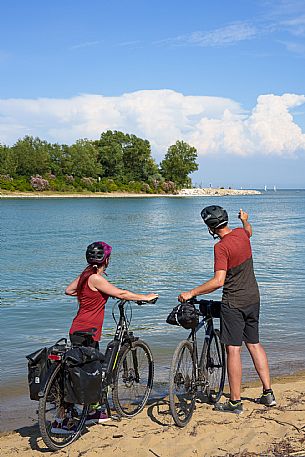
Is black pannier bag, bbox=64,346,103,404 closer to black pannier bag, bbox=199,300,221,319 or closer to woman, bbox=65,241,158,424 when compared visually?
woman, bbox=65,241,158,424

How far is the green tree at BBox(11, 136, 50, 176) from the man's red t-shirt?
3941 inches

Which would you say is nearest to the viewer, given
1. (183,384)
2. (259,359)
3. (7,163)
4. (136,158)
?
(183,384)

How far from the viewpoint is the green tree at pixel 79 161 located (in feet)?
351

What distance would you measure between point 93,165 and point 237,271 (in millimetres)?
104377

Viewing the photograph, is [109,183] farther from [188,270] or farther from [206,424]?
[206,424]

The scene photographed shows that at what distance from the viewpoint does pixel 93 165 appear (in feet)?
357

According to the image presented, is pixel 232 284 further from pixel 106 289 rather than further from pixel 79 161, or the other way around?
pixel 79 161

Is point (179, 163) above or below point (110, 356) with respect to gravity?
above

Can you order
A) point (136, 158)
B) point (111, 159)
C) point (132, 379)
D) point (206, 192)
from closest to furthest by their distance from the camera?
point (132, 379), point (111, 159), point (136, 158), point (206, 192)

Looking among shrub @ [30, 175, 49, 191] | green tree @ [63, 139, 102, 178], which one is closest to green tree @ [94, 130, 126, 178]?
green tree @ [63, 139, 102, 178]

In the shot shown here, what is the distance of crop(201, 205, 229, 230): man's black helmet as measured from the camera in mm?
5758

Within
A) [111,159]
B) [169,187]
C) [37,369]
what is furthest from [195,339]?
[169,187]

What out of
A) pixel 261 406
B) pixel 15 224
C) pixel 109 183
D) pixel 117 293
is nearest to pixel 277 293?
pixel 261 406

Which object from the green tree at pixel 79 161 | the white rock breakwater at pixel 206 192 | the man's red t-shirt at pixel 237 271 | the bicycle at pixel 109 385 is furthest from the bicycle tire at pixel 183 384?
the white rock breakwater at pixel 206 192
